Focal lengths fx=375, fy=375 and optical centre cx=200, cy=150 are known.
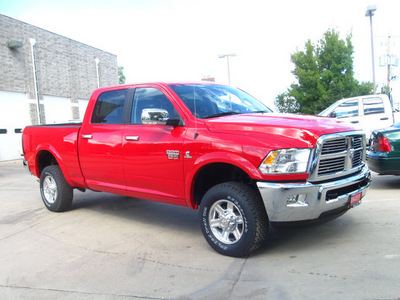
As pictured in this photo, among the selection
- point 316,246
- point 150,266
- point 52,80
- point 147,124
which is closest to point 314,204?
point 316,246

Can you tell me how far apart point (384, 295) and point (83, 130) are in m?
4.53

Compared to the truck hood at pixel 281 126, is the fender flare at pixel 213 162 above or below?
below

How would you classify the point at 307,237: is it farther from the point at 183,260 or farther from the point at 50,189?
the point at 50,189

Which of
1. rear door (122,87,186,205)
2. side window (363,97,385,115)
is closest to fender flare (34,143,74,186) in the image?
rear door (122,87,186,205)

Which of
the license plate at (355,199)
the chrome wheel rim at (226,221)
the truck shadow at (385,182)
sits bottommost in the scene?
the truck shadow at (385,182)

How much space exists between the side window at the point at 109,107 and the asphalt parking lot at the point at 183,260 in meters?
1.61

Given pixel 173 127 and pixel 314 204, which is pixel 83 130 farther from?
pixel 314 204

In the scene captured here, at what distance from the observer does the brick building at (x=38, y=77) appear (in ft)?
61.9

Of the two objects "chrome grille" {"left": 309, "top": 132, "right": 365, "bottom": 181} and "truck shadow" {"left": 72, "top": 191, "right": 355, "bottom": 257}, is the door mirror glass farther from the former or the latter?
"chrome grille" {"left": 309, "top": 132, "right": 365, "bottom": 181}

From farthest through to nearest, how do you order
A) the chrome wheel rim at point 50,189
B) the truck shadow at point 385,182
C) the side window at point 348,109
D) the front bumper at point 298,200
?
the side window at point 348,109
the truck shadow at point 385,182
the chrome wheel rim at point 50,189
the front bumper at point 298,200

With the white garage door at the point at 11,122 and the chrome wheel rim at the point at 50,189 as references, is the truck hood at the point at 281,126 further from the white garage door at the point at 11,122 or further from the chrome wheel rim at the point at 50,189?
the white garage door at the point at 11,122

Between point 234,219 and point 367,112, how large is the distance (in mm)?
10075

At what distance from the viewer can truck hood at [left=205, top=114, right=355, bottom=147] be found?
146 inches

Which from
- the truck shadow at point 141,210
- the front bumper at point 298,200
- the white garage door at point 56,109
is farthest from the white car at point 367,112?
the white garage door at point 56,109
